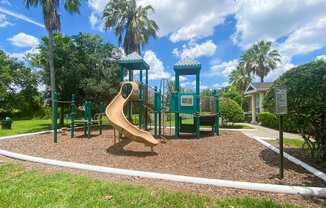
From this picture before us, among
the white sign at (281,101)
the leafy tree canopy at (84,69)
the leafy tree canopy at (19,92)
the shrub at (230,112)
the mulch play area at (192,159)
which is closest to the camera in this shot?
the white sign at (281,101)

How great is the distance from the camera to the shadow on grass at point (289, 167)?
4680 millimetres

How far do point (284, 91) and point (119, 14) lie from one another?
18.5m

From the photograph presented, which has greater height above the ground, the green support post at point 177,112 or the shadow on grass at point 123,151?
the green support post at point 177,112

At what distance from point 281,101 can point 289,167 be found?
1.95m

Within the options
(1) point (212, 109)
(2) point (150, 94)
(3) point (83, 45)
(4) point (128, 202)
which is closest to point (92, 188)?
Answer: (4) point (128, 202)

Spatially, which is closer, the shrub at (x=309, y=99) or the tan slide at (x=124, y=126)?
the shrub at (x=309, y=99)

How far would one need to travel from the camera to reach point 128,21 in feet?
68.4

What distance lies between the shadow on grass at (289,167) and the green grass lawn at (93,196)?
1.55m

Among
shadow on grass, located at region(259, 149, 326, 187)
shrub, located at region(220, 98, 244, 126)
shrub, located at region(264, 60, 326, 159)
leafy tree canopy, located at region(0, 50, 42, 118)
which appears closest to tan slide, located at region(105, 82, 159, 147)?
shadow on grass, located at region(259, 149, 326, 187)

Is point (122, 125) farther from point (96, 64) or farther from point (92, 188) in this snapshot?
point (96, 64)

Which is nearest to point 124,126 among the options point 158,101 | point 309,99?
point 158,101

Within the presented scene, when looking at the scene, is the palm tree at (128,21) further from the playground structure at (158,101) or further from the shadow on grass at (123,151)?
the shadow on grass at (123,151)

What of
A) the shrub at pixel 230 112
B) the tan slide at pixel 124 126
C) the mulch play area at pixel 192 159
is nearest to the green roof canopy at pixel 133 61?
the tan slide at pixel 124 126

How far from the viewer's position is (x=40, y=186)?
14.4 feet
